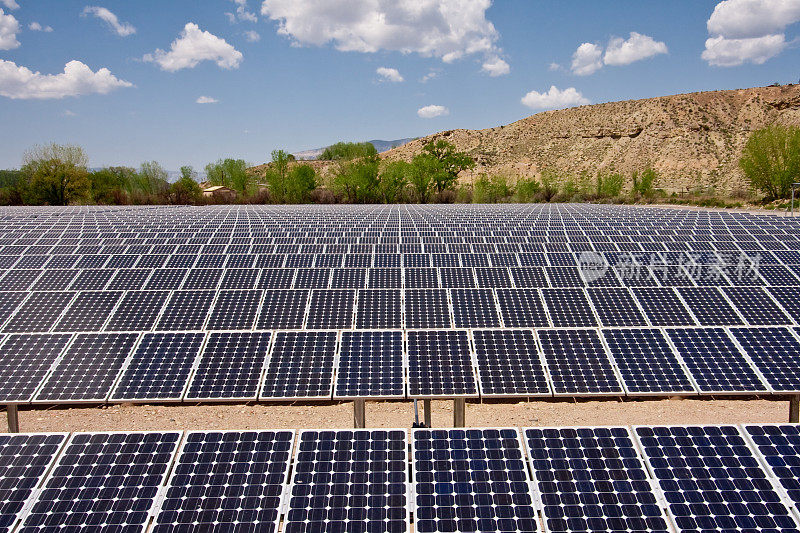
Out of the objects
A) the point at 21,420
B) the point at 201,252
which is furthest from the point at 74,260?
the point at 21,420

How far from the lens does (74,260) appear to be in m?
19.7

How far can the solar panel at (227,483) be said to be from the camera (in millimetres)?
5031

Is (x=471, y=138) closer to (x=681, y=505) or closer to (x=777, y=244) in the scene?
(x=777, y=244)

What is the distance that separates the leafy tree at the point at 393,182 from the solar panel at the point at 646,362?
254ft

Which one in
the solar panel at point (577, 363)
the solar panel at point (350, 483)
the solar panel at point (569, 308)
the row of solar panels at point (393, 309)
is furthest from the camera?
the row of solar panels at point (393, 309)

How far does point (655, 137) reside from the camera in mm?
114812

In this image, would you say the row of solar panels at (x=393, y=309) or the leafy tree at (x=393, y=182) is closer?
the row of solar panels at (x=393, y=309)

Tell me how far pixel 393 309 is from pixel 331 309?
158 cm

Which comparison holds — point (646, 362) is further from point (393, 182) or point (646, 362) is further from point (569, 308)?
point (393, 182)

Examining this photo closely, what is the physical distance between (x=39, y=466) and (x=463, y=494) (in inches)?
191

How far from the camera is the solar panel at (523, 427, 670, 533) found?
4977 millimetres

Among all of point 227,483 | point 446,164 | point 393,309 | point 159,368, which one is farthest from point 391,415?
point 446,164

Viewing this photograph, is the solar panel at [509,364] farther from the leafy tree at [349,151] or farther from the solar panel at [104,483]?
the leafy tree at [349,151]

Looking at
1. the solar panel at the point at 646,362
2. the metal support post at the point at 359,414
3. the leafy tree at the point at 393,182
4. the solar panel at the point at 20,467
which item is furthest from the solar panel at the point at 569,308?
the leafy tree at the point at 393,182
